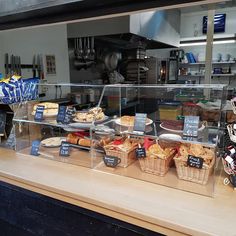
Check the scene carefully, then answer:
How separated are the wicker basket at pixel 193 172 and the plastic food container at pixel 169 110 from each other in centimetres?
56

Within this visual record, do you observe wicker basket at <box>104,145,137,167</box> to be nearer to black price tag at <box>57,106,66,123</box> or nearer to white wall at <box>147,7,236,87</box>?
black price tag at <box>57,106,66,123</box>

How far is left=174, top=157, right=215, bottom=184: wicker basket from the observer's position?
3.09 feet

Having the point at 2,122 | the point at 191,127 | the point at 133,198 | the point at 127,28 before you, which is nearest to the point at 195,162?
the point at 191,127

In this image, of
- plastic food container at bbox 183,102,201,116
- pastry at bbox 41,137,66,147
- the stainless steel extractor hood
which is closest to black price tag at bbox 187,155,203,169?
plastic food container at bbox 183,102,201,116

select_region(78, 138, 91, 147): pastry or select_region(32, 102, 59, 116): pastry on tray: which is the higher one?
select_region(32, 102, 59, 116): pastry on tray

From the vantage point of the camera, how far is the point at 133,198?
87cm

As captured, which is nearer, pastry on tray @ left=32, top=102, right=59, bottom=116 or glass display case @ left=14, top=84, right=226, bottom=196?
glass display case @ left=14, top=84, right=226, bottom=196

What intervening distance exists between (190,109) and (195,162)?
69cm

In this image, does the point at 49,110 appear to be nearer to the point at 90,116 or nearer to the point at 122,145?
the point at 90,116

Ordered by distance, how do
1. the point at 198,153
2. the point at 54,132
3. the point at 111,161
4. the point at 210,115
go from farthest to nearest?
the point at 54,132 → the point at 210,115 → the point at 111,161 → the point at 198,153

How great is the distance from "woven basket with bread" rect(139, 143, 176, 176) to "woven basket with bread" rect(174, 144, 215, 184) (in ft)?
0.21

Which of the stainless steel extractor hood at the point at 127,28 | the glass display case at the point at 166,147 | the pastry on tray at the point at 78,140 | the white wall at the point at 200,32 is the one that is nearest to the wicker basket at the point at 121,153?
the glass display case at the point at 166,147

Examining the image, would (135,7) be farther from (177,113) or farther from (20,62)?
(20,62)

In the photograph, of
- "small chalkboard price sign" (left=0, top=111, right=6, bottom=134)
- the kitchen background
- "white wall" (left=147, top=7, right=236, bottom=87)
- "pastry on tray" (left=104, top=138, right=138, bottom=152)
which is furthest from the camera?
"white wall" (left=147, top=7, right=236, bottom=87)
